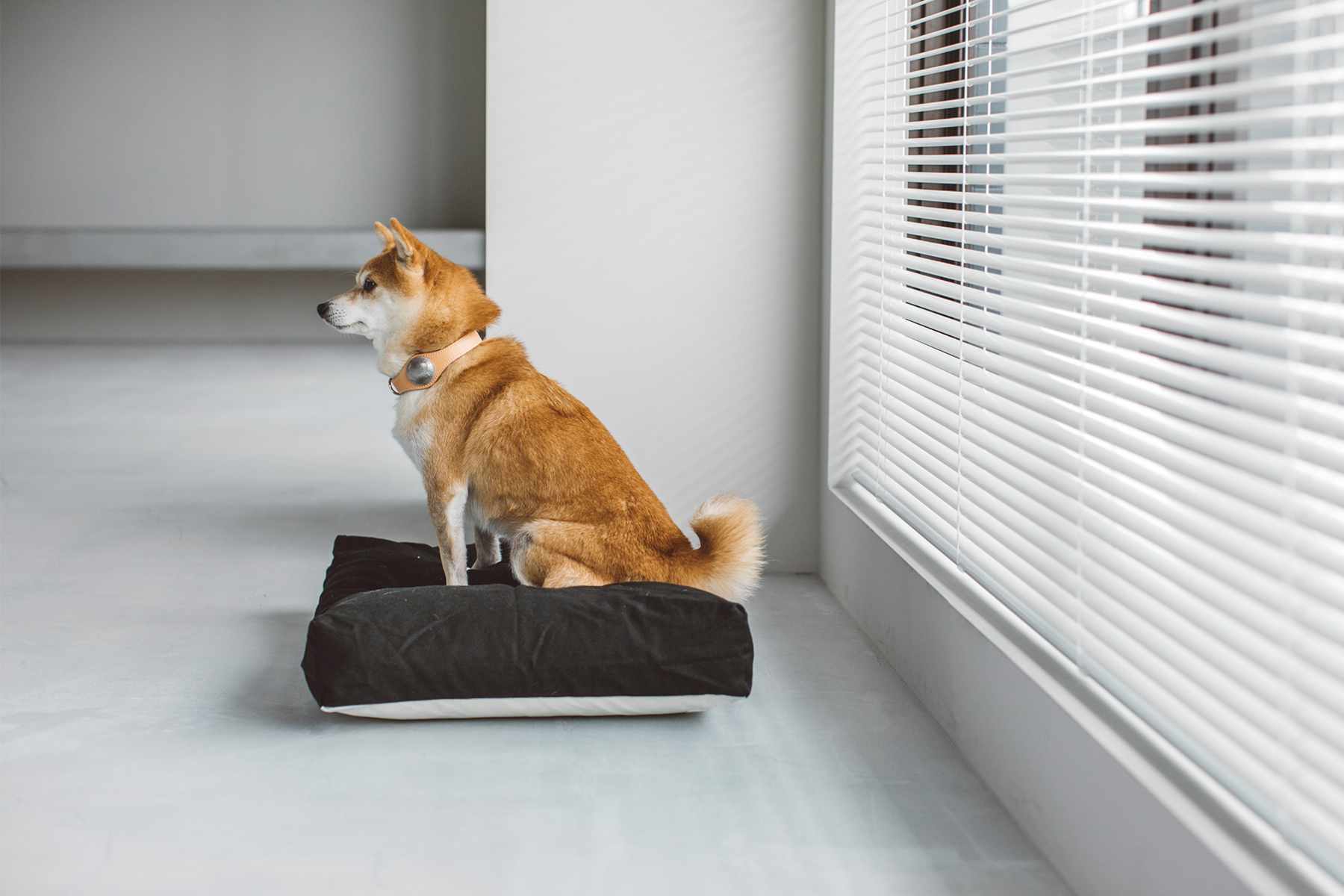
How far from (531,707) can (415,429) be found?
794 millimetres

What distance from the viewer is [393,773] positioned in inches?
78.1

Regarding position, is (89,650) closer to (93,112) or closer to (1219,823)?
(1219,823)

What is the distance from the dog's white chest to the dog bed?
1.70ft

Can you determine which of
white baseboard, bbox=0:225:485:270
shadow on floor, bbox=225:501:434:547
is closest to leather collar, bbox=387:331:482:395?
shadow on floor, bbox=225:501:434:547

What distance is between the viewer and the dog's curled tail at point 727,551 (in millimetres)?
2463

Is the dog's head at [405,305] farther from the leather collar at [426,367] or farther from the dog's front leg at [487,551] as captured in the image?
the dog's front leg at [487,551]

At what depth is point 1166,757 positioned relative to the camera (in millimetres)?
1432

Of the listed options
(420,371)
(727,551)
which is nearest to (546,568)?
(727,551)

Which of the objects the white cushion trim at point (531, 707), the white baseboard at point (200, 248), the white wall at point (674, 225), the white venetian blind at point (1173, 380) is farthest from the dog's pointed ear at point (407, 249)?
the white baseboard at point (200, 248)

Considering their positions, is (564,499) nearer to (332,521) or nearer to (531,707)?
(531,707)

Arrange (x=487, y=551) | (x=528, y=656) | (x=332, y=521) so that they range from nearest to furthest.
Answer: (x=528, y=656), (x=487, y=551), (x=332, y=521)

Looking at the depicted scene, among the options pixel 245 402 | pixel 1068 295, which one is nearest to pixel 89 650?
pixel 1068 295

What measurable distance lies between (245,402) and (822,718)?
4.56 metres

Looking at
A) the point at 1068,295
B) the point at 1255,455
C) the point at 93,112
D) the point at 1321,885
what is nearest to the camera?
the point at 1321,885
